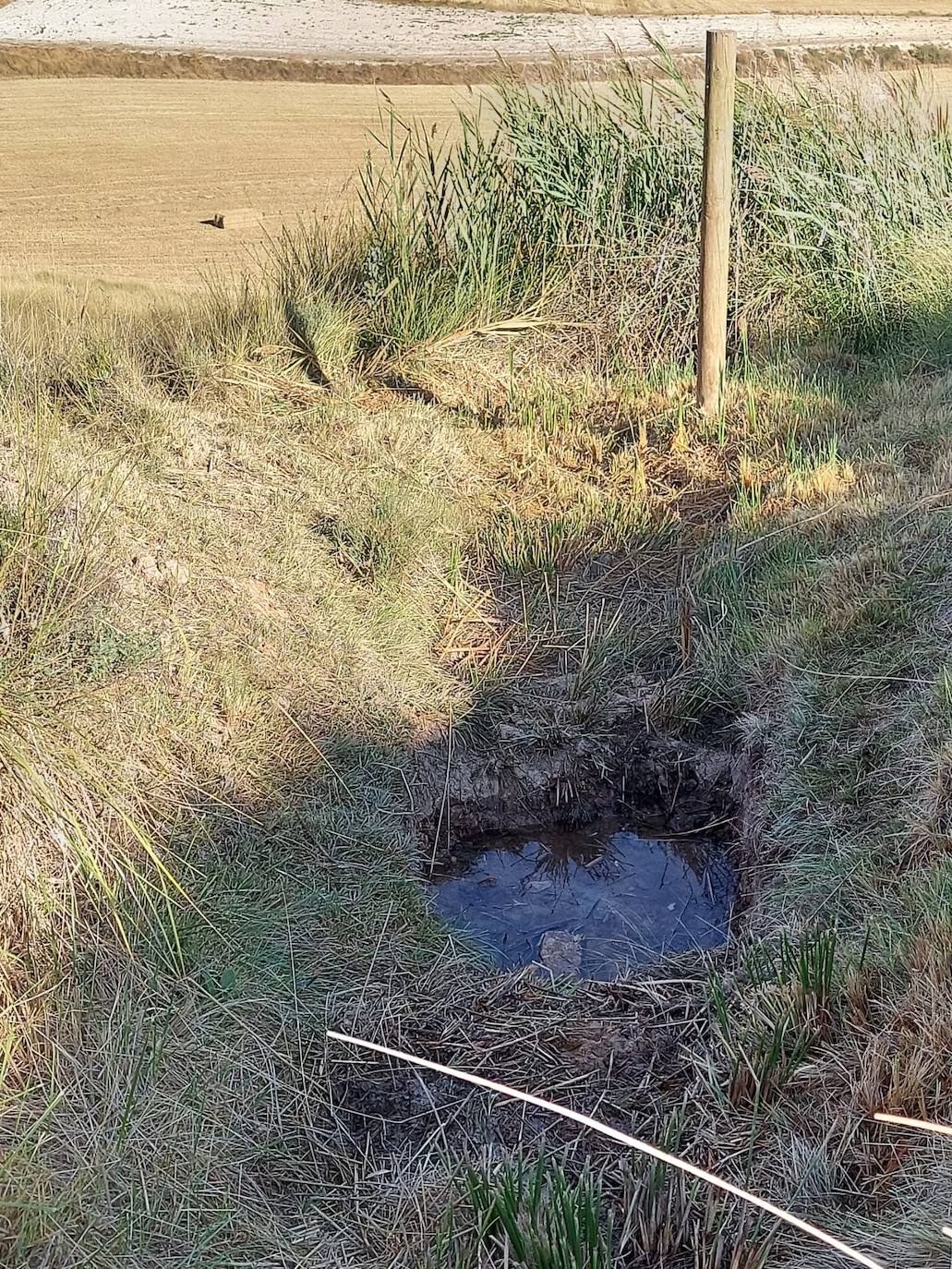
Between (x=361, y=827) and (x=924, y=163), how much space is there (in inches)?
196

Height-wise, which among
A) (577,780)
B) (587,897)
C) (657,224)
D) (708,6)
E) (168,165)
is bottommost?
(587,897)

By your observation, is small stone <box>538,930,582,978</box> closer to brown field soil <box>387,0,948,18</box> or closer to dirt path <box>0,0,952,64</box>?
dirt path <box>0,0,952,64</box>

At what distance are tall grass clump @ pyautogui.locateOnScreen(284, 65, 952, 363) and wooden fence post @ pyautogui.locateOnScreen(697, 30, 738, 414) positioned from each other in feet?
2.05

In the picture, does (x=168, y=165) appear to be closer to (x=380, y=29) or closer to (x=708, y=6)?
(x=380, y=29)

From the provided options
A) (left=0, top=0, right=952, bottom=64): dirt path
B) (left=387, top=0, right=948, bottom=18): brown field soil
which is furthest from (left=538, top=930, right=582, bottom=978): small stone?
(left=387, top=0, right=948, bottom=18): brown field soil

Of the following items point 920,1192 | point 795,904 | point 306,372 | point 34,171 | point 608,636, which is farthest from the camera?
point 34,171

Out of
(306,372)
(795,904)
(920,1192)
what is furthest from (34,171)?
(920,1192)

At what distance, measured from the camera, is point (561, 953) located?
330 cm

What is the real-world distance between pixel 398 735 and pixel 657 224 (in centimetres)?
350

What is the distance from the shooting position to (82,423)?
16.1 ft

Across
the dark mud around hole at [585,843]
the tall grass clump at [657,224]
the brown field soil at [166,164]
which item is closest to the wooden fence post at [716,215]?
the tall grass clump at [657,224]

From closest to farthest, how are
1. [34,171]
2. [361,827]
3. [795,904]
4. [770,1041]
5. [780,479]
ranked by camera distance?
[770,1041]
[795,904]
[361,827]
[780,479]
[34,171]

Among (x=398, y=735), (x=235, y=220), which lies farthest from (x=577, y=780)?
(x=235, y=220)

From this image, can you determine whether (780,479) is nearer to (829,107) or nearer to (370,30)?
(829,107)
